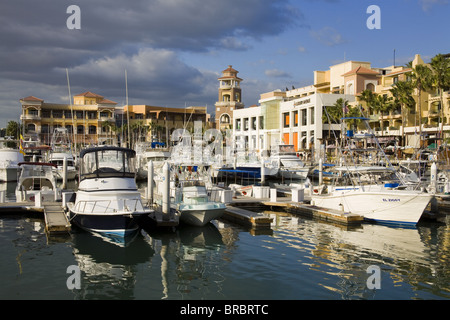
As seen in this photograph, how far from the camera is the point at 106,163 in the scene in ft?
73.0

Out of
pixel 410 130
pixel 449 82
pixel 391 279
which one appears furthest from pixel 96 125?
pixel 391 279

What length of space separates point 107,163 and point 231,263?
9.16 metres

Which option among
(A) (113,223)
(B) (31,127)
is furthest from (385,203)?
(B) (31,127)

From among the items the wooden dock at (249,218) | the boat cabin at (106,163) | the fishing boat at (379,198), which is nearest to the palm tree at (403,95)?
the fishing boat at (379,198)

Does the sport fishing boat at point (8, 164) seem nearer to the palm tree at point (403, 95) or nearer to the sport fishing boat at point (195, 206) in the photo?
the sport fishing boat at point (195, 206)

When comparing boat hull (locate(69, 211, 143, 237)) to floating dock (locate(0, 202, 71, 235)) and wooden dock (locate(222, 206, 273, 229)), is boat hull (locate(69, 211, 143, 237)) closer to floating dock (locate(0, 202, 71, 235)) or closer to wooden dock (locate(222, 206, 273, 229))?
floating dock (locate(0, 202, 71, 235))

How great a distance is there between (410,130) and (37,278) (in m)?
59.1

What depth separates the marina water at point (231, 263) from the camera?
13969 mm

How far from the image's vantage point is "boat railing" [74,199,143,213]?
20.3m

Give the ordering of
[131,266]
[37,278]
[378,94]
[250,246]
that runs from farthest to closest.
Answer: [378,94] < [250,246] < [131,266] < [37,278]

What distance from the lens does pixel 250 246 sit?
20.1 metres

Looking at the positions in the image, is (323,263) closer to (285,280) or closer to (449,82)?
(285,280)

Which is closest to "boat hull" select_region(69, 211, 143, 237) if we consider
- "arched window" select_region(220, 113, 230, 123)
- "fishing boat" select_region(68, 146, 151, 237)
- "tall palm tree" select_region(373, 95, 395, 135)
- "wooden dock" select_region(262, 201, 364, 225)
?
"fishing boat" select_region(68, 146, 151, 237)

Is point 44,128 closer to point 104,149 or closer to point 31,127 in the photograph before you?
point 31,127
